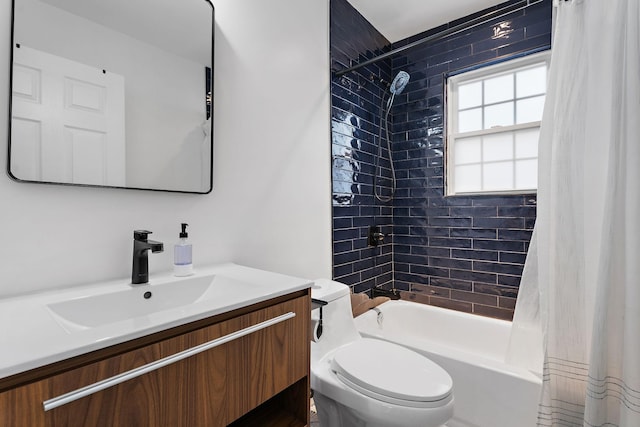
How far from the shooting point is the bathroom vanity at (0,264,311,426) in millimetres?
543

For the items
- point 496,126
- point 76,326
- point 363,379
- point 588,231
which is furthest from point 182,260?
point 496,126

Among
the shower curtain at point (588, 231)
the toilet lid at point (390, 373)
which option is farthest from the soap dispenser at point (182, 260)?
the shower curtain at point (588, 231)

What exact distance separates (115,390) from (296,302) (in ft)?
1.68

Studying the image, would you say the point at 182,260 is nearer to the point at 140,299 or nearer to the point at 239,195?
the point at 140,299

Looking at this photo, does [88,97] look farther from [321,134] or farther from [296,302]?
[321,134]

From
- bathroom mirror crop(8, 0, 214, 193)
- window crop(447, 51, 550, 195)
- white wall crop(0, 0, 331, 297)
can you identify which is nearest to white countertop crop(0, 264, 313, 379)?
white wall crop(0, 0, 331, 297)

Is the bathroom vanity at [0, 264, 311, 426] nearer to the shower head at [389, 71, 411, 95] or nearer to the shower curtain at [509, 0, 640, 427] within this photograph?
the shower curtain at [509, 0, 640, 427]

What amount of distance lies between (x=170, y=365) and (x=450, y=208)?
2338mm

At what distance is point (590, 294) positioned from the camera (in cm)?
125

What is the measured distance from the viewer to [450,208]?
254 centimetres

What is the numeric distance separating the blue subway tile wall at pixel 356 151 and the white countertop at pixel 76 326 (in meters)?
1.20

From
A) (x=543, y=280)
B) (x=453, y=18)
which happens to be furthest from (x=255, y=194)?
(x=453, y=18)

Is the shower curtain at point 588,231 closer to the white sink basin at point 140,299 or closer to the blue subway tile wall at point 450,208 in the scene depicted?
the blue subway tile wall at point 450,208

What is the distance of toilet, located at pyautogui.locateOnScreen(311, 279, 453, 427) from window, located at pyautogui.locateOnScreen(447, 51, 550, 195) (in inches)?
61.7
